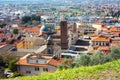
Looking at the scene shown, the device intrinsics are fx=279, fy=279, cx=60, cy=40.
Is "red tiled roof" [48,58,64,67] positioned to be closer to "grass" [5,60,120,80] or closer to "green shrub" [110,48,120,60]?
"green shrub" [110,48,120,60]

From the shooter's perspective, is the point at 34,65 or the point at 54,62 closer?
the point at 54,62

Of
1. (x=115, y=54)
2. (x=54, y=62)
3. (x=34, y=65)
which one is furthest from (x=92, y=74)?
(x=34, y=65)

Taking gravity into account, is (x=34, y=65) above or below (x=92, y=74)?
below

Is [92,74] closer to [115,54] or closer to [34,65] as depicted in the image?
[115,54]

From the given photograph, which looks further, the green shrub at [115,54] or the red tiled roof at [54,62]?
the red tiled roof at [54,62]

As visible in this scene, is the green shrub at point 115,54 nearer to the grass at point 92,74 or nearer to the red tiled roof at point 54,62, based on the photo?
the red tiled roof at point 54,62

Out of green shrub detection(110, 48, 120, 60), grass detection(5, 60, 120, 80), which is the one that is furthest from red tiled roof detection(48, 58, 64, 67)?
grass detection(5, 60, 120, 80)

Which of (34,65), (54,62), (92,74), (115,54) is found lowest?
(34,65)

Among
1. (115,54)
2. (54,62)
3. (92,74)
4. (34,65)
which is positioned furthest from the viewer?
(34,65)

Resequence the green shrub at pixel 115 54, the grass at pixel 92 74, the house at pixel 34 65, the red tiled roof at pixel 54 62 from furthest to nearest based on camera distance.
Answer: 1. the house at pixel 34 65
2. the red tiled roof at pixel 54 62
3. the green shrub at pixel 115 54
4. the grass at pixel 92 74

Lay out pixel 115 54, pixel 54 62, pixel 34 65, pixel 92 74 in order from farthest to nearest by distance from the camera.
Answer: pixel 34 65 → pixel 54 62 → pixel 115 54 → pixel 92 74

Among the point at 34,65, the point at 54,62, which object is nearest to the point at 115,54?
the point at 54,62

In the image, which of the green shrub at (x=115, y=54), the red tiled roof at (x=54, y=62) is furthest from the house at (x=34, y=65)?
the green shrub at (x=115, y=54)

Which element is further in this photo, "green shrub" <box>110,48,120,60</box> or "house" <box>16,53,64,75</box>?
"house" <box>16,53,64,75</box>
